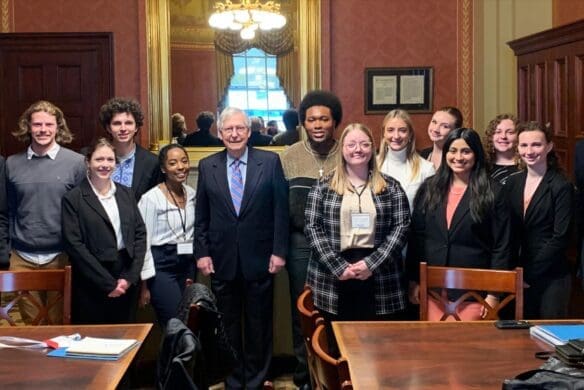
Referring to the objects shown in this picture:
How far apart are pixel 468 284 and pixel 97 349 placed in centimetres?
146

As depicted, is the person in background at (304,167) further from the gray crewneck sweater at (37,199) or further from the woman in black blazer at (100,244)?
the gray crewneck sweater at (37,199)

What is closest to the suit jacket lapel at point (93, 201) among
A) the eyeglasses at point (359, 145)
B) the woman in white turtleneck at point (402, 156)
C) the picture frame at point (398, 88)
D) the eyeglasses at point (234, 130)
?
the eyeglasses at point (234, 130)

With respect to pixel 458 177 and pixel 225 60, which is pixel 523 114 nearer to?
pixel 225 60

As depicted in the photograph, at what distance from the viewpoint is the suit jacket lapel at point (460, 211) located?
10.8 ft

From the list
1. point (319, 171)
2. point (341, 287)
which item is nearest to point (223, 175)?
point (319, 171)

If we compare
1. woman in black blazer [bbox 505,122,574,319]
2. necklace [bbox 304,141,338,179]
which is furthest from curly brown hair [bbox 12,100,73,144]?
woman in black blazer [bbox 505,122,574,319]

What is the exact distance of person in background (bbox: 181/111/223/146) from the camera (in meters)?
7.25

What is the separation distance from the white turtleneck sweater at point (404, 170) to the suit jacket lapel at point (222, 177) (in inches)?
32.7

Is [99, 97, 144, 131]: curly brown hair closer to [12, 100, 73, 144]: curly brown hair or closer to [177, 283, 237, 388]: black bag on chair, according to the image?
[12, 100, 73, 144]: curly brown hair

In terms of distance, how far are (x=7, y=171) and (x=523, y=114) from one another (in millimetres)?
4803

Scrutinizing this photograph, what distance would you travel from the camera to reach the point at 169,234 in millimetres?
3756

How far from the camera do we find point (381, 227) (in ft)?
11.1

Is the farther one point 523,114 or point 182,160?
point 523,114

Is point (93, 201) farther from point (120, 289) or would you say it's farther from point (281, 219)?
point (281, 219)
